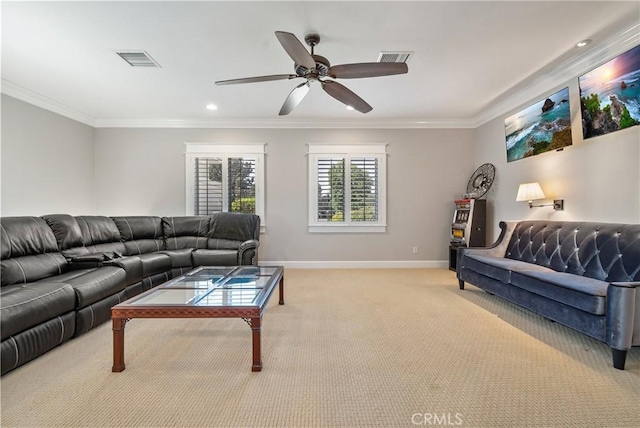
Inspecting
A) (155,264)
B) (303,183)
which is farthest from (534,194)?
(155,264)

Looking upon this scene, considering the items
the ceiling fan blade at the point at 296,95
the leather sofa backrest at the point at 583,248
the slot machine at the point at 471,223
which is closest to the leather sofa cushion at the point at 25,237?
the ceiling fan blade at the point at 296,95

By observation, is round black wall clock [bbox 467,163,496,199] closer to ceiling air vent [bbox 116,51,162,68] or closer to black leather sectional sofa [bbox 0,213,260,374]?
black leather sectional sofa [bbox 0,213,260,374]

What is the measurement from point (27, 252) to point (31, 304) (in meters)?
1.18

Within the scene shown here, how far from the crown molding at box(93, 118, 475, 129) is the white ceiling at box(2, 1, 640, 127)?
68 centimetres

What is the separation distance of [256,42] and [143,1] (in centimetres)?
95

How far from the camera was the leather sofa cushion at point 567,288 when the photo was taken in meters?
2.08

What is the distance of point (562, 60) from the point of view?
313 cm

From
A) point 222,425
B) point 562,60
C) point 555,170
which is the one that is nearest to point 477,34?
point 562,60

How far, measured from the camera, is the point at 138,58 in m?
3.07

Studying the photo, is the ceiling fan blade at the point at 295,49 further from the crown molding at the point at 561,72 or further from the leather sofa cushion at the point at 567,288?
the crown molding at the point at 561,72

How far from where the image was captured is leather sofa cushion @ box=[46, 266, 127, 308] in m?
2.43

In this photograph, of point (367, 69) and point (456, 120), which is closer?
point (367, 69)

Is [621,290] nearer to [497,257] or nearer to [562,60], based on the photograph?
[497,257]

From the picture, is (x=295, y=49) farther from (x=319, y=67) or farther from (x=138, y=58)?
(x=138, y=58)
